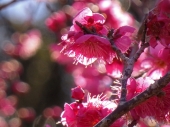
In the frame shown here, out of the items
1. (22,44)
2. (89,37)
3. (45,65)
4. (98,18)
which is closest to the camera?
(89,37)

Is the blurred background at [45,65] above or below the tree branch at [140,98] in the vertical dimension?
above

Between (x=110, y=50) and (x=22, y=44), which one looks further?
(x=22, y=44)

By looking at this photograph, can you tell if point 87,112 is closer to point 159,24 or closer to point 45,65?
point 159,24

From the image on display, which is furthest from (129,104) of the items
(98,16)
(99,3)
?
(99,3)

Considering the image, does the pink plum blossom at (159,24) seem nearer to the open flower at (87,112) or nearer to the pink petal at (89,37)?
the pink petal at (89,37)

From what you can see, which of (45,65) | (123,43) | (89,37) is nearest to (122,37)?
(123,43)

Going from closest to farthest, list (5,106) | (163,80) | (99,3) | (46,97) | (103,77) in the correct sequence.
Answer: (163,80), (99,3), (103,77), (5,106), (46,97)

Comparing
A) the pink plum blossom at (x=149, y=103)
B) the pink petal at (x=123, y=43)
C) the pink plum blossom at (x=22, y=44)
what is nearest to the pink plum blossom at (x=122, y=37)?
the pink petal at (x=123, y=43)

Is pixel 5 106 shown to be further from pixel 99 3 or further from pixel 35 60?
pixel 35 60
